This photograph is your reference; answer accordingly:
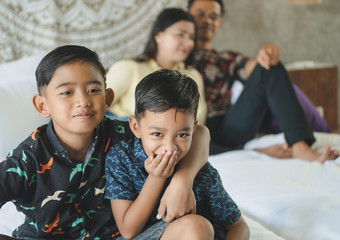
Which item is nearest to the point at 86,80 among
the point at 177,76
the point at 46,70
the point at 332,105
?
the point at 46,70

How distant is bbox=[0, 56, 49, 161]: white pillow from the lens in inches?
49.3

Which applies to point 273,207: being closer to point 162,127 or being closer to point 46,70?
point 162,127

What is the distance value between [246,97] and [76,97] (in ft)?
3.88

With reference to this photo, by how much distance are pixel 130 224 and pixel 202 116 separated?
3.84ft

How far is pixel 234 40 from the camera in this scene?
2.99m

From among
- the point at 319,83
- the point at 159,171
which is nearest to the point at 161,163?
the point at 159,171

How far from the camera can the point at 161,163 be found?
0.79m

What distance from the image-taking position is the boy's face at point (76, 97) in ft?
2.84

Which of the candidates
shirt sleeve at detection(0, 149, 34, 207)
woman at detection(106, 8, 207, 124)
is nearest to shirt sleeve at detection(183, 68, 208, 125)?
woman at detection(106, 8, 207, 124)

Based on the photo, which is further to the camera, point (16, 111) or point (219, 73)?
point (219, 73)

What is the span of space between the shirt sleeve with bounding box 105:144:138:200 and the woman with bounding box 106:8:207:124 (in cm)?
83

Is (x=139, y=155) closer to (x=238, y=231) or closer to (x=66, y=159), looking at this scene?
(x=66, y=159)

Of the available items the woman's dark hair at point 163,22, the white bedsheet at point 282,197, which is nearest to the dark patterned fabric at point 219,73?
the woman's dark hair at point 163,22

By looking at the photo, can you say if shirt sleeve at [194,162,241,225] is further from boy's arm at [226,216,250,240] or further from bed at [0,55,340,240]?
bed at [0,55,340,240]
